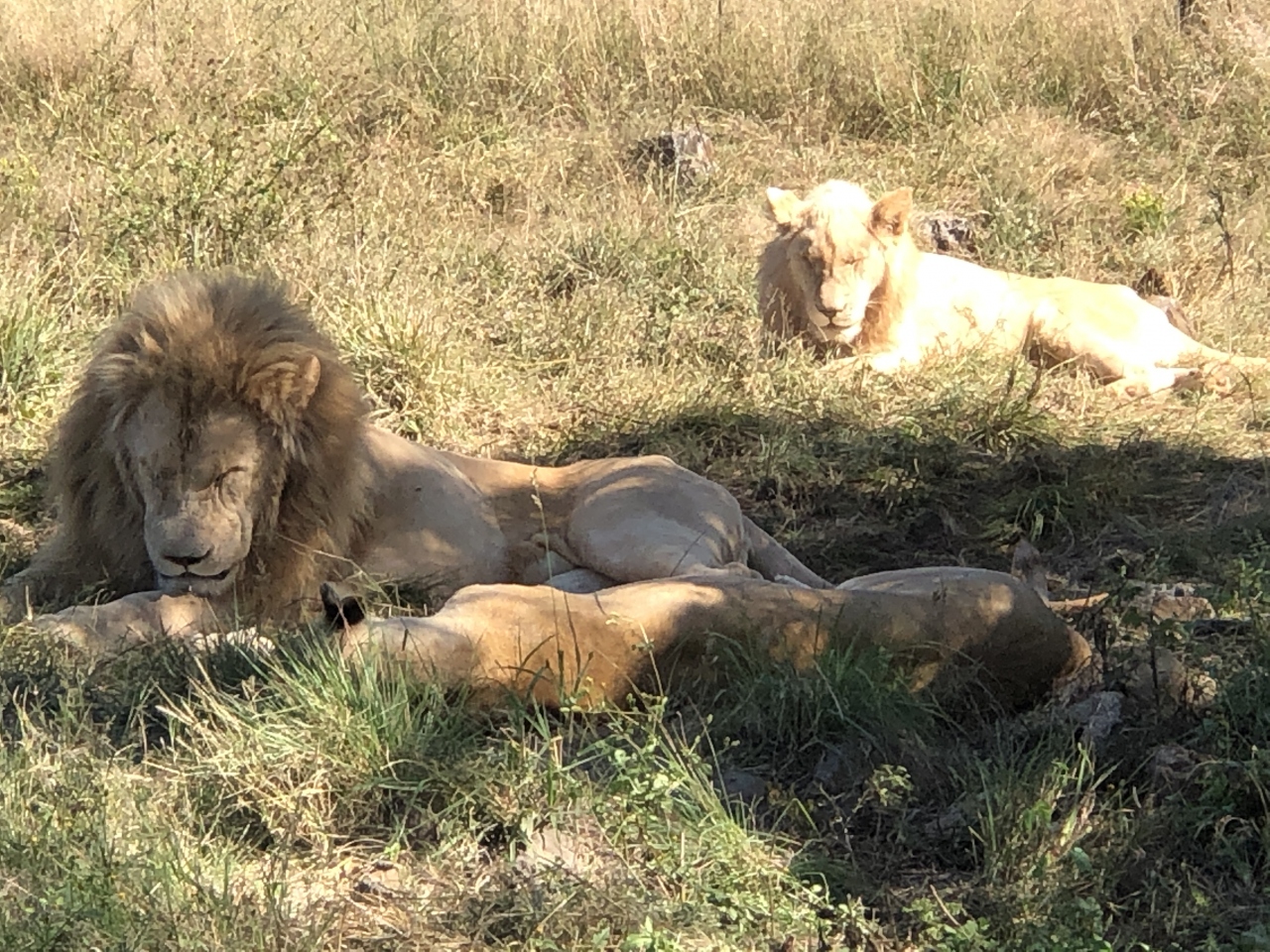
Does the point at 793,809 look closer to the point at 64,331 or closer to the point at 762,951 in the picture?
the point at 762,951

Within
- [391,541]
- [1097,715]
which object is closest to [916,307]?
[391,541]

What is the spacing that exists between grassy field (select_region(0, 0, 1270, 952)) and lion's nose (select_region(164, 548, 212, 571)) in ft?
1.52

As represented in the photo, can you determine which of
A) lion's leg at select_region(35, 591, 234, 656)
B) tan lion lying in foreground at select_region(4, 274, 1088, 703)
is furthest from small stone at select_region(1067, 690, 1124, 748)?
lion's leg at select_region(35, 591, 234, 656)

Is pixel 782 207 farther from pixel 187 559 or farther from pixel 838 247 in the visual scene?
pixel 187 559

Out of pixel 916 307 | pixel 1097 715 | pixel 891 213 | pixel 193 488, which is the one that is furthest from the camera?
pixel 916 307

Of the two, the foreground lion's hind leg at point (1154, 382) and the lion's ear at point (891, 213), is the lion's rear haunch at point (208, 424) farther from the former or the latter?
the foreground lion's hind leg at point (1154, 382)

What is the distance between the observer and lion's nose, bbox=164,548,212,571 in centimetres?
452

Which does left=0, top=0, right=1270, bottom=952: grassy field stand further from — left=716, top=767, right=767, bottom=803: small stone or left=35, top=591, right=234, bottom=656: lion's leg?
left=35, top=591, right=234, bottom=656: lion's leg

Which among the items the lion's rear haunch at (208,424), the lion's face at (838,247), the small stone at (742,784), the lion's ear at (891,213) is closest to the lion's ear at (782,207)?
the lion's face at (838,247)

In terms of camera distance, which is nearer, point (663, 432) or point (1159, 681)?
point (1159, 681)

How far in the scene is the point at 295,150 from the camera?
318 inches

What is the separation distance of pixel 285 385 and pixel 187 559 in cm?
54

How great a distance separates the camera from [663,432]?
677cm

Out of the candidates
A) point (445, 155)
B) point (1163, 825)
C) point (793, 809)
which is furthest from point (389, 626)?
point (445, 155)
